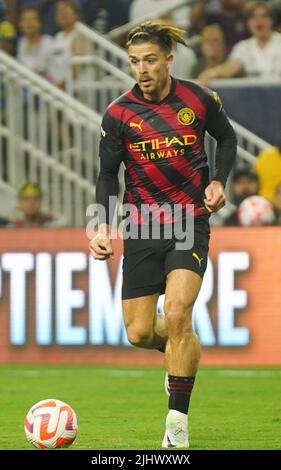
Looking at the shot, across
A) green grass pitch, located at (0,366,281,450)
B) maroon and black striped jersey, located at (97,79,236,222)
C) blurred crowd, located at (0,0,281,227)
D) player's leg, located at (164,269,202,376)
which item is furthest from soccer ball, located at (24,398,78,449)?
blurred crowd, located at (0,0,281,227)

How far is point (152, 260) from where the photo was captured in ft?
29.4

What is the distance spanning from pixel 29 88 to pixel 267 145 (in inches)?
113

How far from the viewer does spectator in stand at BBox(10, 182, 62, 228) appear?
1541 centimetres

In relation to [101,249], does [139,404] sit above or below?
below

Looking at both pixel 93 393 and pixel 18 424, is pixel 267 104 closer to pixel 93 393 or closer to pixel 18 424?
pixel 93 393

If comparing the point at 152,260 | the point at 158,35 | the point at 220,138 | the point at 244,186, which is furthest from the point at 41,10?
the point at 152,260

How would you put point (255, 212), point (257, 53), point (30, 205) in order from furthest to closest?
point (257, 53) < point (30, 205) < point (255, 212)

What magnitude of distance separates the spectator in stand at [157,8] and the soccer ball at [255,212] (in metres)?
3.74

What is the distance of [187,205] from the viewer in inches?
351

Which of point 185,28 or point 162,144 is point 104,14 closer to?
point 185,28

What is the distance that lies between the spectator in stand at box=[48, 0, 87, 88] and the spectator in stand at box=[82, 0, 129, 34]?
3.42ft

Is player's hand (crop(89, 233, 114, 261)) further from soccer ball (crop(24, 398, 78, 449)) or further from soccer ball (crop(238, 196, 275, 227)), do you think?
soccer ball (crop(238, 196, 275, 227))

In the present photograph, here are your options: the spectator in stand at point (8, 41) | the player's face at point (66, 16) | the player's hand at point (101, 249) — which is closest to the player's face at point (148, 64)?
the player's hand at point (101, 249)

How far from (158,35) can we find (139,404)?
3525 millimetres
